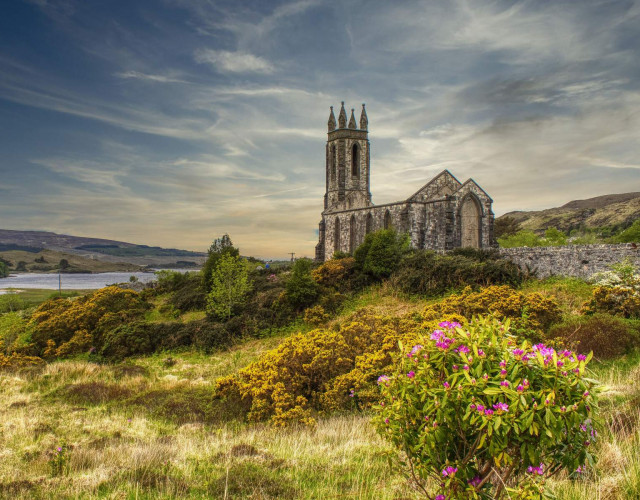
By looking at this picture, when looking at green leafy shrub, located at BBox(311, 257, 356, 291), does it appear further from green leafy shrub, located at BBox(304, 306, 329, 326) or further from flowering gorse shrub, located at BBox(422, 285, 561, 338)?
flowering gorse shrub, located at BBox(422, 285, 561, 338)

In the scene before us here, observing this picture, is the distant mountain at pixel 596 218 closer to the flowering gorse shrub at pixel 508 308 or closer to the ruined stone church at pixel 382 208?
the ruined stone church at pixel 382 208

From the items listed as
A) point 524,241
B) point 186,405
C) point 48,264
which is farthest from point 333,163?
point 48,264

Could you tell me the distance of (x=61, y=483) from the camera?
16.4 feet

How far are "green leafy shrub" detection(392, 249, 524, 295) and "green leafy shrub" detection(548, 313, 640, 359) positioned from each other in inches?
247

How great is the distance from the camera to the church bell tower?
→ 46.8 metres

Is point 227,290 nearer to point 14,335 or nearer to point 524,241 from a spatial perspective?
point 14,335

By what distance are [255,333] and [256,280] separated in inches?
305

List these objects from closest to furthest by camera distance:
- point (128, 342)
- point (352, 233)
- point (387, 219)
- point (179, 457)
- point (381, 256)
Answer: point (179, 457), point (128, 342), point (381, 256), point (387, 219), point (352, 233)

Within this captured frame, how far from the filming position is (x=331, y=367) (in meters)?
Result: 9.57

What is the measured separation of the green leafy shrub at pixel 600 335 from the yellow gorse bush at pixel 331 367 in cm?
82

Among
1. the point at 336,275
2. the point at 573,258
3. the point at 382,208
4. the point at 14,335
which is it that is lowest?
the point at 14,335

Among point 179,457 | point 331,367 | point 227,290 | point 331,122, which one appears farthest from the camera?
point 331,122

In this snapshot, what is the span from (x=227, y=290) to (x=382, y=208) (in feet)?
61.0

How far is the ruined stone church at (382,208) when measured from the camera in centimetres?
2964
